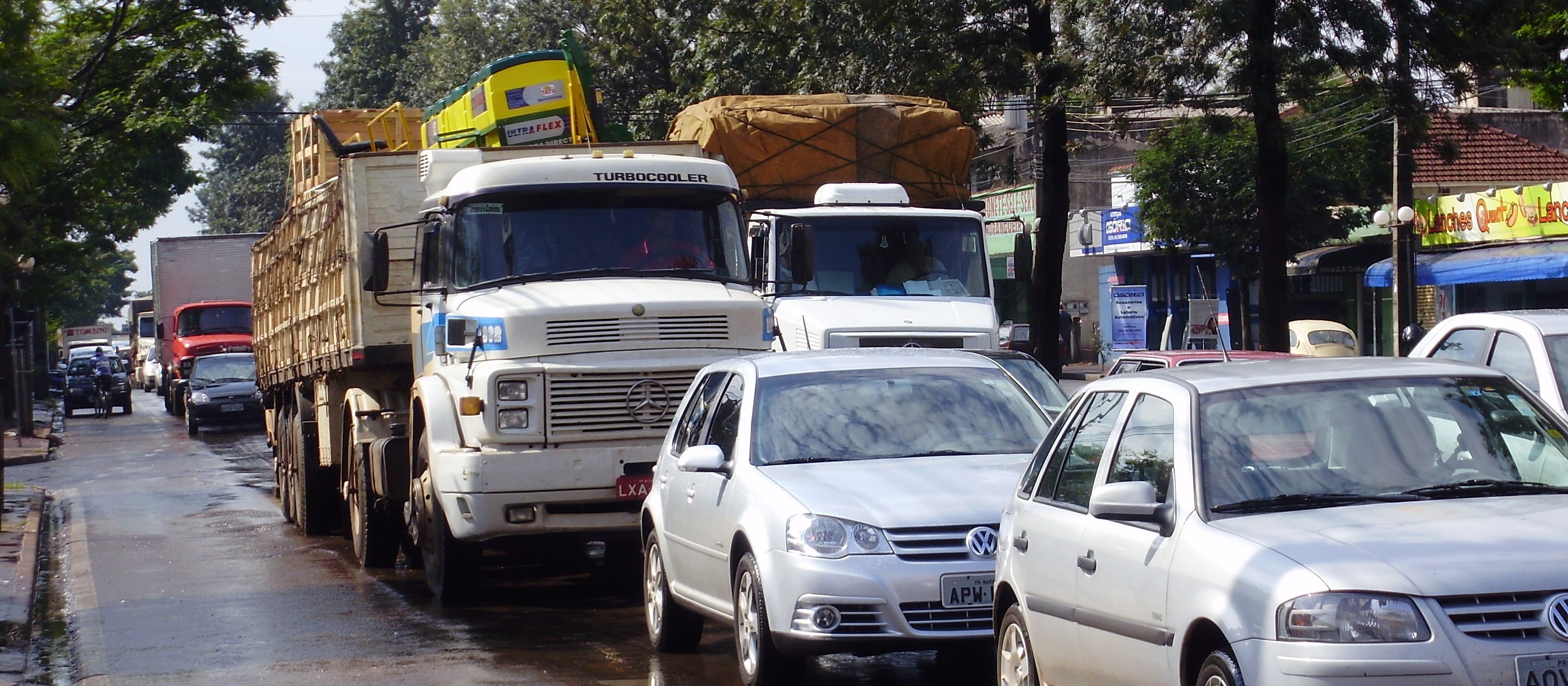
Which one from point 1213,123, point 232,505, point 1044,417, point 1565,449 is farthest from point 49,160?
point 1213,123

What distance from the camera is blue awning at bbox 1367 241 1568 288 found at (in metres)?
29.9

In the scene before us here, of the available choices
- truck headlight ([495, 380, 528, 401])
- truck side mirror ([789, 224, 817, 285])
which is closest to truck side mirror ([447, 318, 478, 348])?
truck headlight ([495, 380, 528, 401])

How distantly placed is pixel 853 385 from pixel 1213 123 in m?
13.8

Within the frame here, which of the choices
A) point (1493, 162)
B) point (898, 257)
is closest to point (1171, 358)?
point (898, 257)

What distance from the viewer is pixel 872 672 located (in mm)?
8414

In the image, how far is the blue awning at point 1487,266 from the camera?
29922mm

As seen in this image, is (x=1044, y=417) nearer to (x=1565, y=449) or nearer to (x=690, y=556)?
(x=690, y=556)

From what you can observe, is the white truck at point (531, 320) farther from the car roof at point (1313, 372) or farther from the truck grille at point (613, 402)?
the car roof at point (1313, 372)

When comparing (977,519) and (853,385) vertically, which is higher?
(853,385)

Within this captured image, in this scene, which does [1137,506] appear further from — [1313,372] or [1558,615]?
[1558,615]

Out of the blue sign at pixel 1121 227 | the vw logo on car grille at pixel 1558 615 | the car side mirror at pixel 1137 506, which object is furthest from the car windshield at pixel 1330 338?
the vw logo on car grille at pixel 1558 615

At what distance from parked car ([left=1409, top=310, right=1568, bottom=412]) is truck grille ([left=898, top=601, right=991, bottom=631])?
9.04ft

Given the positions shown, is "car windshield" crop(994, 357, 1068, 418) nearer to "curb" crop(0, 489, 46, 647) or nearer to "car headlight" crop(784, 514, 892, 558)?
"car headlight" crop(784, 514, 892, 558)

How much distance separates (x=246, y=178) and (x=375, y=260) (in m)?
89.2
